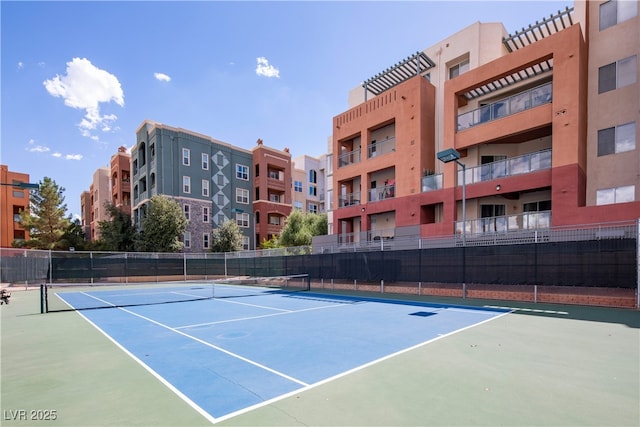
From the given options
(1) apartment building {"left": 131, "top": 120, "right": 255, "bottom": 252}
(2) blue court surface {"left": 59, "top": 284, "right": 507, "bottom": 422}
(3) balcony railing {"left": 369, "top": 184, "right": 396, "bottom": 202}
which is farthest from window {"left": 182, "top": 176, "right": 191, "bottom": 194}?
(2) blue court surface {"left": 59, "top": 284, "right": 507, "bottom": 422}

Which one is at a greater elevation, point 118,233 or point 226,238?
point 118,233

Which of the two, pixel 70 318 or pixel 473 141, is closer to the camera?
pixel 70 318

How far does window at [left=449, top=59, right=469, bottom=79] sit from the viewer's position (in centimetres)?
2395

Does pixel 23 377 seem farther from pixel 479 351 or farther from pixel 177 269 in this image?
pixel 177 269

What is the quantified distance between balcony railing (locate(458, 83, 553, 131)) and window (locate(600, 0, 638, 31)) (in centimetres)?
433

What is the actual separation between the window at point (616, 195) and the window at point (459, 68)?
12.6 meters

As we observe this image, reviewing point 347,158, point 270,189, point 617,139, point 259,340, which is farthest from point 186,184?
point 617,139

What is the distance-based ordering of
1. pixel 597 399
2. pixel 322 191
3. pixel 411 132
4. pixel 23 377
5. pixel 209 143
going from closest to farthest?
1. pixel 597 399
2. pixel 23 377
3. pixel 411 132
4. pixel 209 143
5. pixel 322 191

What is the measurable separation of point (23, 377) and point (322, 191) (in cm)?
5704

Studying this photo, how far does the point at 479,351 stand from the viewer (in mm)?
7059

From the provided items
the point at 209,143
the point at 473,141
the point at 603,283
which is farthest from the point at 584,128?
the point at 209,143

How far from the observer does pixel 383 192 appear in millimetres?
26016

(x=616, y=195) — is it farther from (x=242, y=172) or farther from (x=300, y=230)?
(x=242, y=172)

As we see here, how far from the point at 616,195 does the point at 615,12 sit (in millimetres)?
10195
